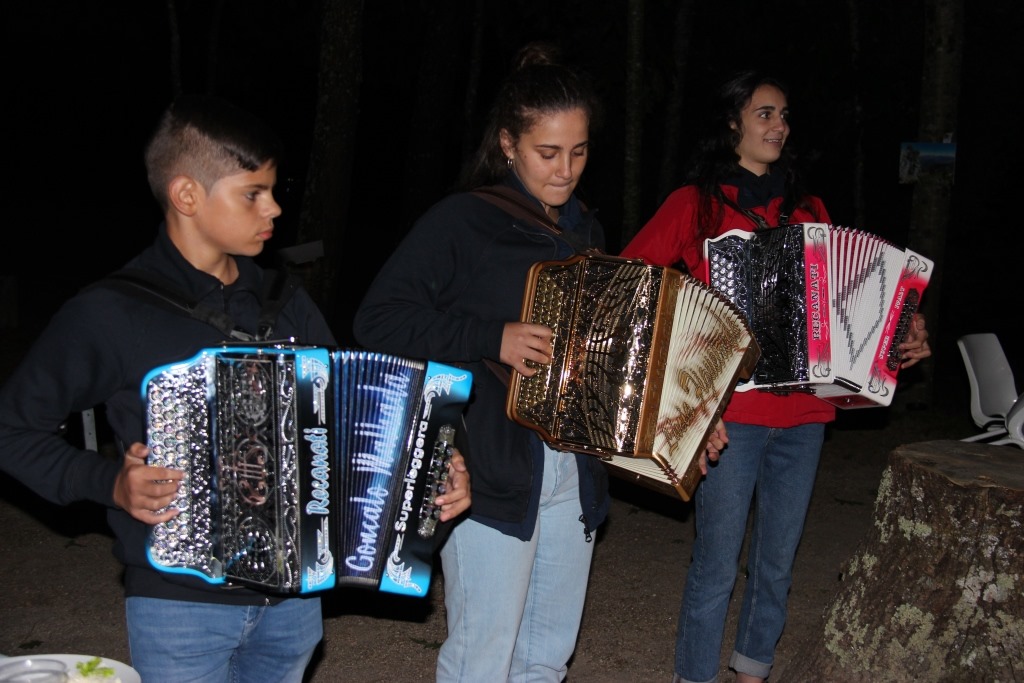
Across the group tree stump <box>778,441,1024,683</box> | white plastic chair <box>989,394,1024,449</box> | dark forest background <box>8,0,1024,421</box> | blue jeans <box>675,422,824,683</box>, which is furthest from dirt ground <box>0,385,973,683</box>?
dark forest background <box>8,0,1024,421</box>

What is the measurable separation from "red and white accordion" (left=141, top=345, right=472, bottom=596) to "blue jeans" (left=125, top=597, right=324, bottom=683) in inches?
8.3

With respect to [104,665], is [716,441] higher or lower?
higher

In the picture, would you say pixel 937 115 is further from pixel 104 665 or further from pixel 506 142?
pixel 104 665

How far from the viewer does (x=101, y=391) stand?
240cm

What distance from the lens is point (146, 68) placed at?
114 feet

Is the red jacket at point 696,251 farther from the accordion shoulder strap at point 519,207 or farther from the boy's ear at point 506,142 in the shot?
the boy's ear at point 506,142

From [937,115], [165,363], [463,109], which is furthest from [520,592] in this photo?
[463,109]

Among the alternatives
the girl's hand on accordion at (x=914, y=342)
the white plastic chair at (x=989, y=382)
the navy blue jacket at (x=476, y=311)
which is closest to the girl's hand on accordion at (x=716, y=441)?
the navy blue jacket at (x=476, y=311)

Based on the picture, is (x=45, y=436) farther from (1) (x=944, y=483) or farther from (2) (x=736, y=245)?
(1) (x=944, y=483)

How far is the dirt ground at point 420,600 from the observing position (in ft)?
15.2

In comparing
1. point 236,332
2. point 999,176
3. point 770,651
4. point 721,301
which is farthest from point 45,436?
point 999,176

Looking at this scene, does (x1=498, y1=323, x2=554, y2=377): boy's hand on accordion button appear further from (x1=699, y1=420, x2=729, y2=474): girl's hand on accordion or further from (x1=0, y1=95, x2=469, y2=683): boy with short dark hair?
(x1=699, y1=420, x2=729, y2=474): girl's hand on accordion

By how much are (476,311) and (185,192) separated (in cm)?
91

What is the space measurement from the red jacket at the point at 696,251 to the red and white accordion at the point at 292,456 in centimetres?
150
